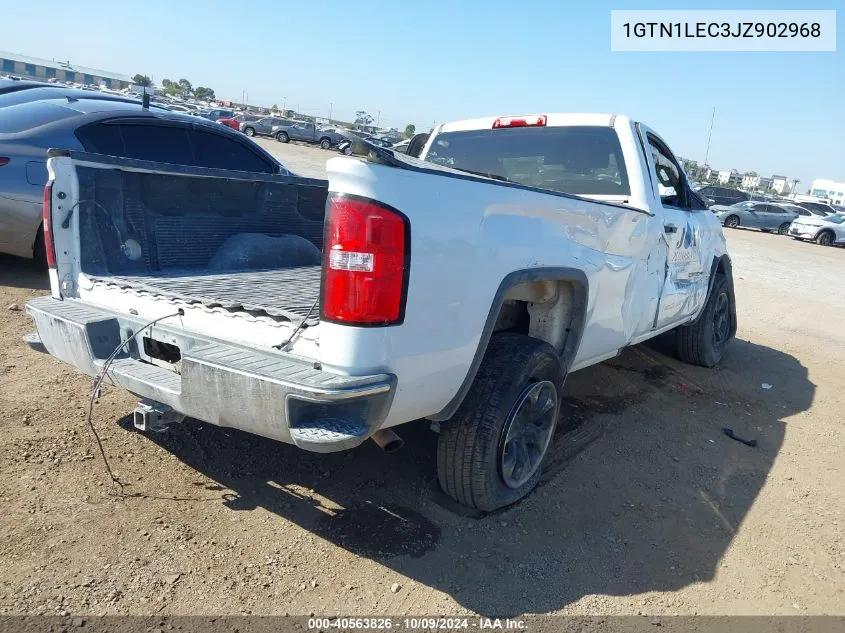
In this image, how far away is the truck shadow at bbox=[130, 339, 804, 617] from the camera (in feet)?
9.58

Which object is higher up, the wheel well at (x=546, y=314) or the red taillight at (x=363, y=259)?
the red taillight at (x=363, y=259)

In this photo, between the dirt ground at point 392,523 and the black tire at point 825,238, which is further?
the black tire at point 825,238

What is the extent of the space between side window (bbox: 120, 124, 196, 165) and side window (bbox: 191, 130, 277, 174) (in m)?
0.10

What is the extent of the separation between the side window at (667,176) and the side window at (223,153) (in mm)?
3476

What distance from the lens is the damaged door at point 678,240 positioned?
477 centimetres

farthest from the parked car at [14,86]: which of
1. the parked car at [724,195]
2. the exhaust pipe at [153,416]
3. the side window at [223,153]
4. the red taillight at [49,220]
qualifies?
the parked car at [724,195]

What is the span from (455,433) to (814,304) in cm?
989

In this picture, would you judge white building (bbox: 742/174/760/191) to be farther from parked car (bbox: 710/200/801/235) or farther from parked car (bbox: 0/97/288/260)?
parked car (bbox: 0/97/288/260)

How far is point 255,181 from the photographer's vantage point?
4.36m

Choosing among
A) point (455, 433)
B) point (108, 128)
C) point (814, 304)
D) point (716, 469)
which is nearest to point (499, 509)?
point (455, 433)

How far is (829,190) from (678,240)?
361 feet

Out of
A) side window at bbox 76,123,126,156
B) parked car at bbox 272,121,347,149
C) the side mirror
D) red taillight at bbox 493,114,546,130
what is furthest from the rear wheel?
side window at bbox 76,123,126,156

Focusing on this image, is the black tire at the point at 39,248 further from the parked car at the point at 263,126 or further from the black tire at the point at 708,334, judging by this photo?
the parked car at the point at 263,126

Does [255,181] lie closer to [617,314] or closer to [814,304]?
[617,314]
